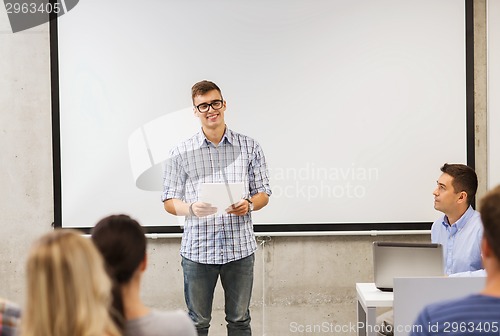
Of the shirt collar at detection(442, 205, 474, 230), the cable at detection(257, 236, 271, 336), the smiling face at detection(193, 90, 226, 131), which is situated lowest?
the cable at detection(257, 236, 271, 336)

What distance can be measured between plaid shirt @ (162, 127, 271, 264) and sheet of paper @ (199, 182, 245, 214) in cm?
25

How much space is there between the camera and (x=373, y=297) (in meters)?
3.32

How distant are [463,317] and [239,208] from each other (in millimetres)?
2172

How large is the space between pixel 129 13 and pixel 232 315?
2317mm

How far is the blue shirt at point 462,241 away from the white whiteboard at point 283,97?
118 centimetres

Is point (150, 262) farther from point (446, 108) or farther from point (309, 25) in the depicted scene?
point (446, 108)

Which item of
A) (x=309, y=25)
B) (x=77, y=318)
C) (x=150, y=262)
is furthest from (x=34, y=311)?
(x=309, y=25)

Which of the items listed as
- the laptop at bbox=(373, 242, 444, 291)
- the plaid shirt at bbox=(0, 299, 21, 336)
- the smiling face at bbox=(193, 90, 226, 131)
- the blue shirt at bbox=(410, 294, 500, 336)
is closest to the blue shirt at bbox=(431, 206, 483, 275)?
the laptop at bbox=(373, 242, 444, 291)

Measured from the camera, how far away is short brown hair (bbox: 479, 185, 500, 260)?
1.58 metres

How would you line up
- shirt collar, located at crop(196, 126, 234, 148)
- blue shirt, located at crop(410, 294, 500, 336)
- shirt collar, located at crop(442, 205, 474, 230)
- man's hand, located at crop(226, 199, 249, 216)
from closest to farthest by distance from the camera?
blue shirt, located at crop(410, 294, 500, 336), shirt collar, located at crop(442, 205, 474, 230), man's hand, located at crop(226, 199, 249, 216), shirt collar, located at crop(196, 126, 234, 148)

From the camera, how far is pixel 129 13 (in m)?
4.78

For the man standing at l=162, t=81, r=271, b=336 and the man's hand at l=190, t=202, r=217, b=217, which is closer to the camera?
the man's hand at l=190, t=202, r=217, b=217

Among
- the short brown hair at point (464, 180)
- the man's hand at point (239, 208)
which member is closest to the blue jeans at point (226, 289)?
the man's hand at point (239, 208)

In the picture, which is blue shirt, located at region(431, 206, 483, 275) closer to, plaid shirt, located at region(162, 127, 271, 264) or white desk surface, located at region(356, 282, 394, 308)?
white desk surface, located at region(356, 282, 394, 308)
